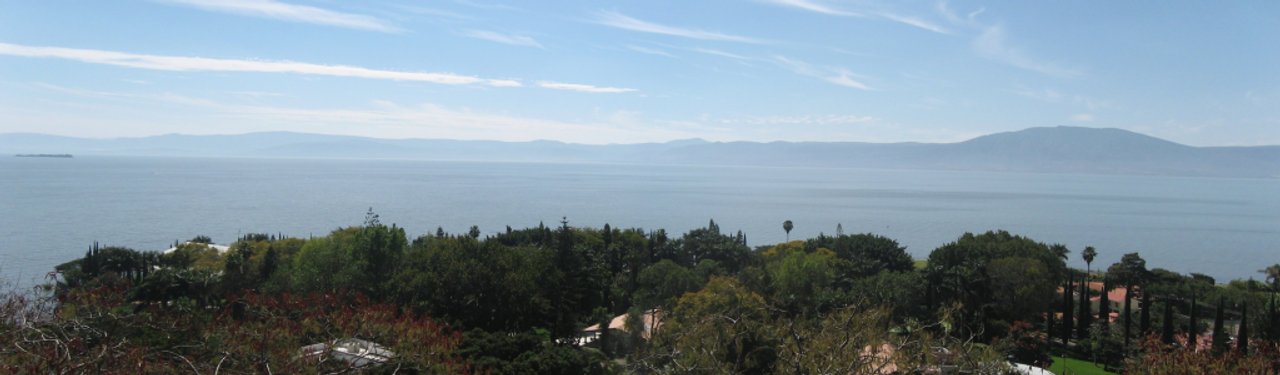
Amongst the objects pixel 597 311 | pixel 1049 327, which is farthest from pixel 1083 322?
pixel 597 311

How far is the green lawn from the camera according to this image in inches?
1179

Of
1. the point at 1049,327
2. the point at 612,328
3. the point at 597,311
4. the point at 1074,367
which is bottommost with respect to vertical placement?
the point at 1074,367

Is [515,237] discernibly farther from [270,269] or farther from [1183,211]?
[1183,211]

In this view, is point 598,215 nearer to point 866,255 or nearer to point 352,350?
point 866,255

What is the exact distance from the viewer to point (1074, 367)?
102 feet

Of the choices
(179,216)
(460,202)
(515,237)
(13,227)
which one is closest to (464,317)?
(515,237)

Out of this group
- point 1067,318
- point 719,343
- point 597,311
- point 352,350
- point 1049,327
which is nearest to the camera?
point 352,350

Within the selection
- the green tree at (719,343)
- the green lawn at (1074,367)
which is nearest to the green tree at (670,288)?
the green tree at (719,343)

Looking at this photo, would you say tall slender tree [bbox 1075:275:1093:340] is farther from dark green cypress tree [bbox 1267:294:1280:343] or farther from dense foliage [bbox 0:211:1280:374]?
dark green cypress tree [bbox 1267:294:1280:343]

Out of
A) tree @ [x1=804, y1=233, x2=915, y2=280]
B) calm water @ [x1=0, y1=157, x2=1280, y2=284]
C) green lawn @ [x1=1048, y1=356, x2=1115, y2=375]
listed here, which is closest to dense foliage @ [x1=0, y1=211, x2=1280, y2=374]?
tree @ [x1=804, y1=233, x2=915, y2=280]

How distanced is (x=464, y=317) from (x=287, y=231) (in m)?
68.7

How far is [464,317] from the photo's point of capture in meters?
28.5

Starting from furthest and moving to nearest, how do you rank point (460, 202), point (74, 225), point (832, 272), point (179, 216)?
1. point (460, 202)
2. point (179, 216)
3. point (74, 225)
4. point (832, 272)

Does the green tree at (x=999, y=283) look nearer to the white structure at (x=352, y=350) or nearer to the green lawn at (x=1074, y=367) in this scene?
the green lawn at (x=1074, y=367)
